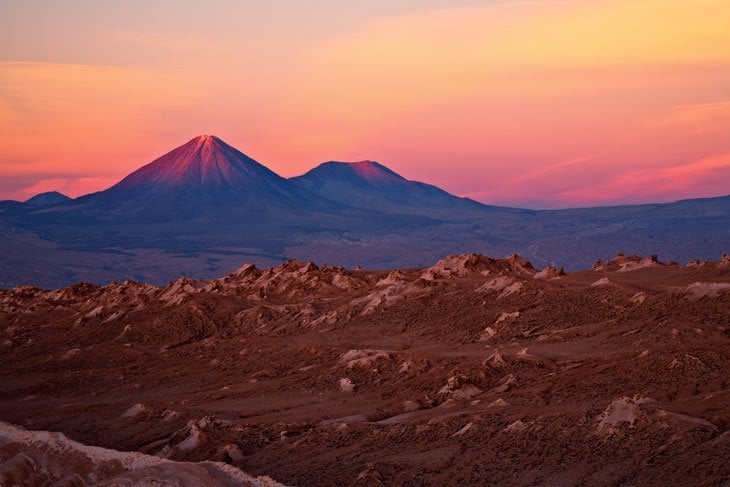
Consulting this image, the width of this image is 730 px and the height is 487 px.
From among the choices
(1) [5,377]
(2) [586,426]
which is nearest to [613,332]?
(2) [586,426]

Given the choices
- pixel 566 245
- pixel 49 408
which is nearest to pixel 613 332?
pixel 49 408

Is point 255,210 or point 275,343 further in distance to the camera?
point 255,210

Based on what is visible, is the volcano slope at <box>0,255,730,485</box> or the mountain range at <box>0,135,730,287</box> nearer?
the volcano slope at <box>0,255,730,485</box>

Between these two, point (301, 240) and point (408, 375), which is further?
point (301, 240)

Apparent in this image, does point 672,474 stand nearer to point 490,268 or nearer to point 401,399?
point 401,399

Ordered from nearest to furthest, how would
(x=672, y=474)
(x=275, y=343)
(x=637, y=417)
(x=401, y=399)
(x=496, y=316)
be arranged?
(x=672, y=474)
(x=637, y=417)
(x=401, y=399)
(x=496, y=316)
(x=275, y=343)

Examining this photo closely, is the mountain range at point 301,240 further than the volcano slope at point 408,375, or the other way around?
the mountain range at point 301,240

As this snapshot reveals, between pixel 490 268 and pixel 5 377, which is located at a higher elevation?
pixel 490 268

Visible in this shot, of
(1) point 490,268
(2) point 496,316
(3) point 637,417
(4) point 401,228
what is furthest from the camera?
(4) point 401,228
